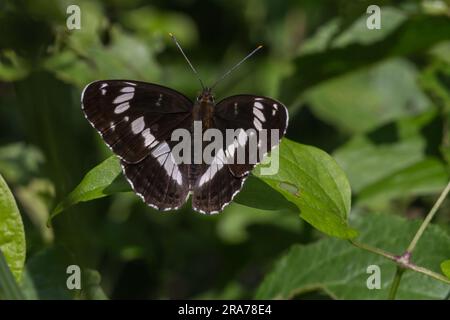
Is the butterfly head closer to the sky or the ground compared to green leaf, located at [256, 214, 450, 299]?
closer to the sky

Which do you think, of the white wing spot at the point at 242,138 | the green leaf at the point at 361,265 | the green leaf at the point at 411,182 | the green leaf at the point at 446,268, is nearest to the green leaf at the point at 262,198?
the white wing spot at the point at 242,138

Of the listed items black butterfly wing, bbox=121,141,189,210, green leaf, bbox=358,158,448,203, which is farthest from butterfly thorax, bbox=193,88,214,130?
green leaf, bbox=358,158,448,203

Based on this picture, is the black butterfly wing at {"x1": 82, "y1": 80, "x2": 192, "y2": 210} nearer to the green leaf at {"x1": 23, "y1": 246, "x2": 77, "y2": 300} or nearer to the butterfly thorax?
the butterfly thorax

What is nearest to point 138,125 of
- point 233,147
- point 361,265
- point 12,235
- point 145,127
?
point 145,127

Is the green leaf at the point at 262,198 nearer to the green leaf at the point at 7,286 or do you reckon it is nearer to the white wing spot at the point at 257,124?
the white wing spot at the point at 257,124

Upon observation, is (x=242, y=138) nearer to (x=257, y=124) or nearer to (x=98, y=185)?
(x=257, y=124)
